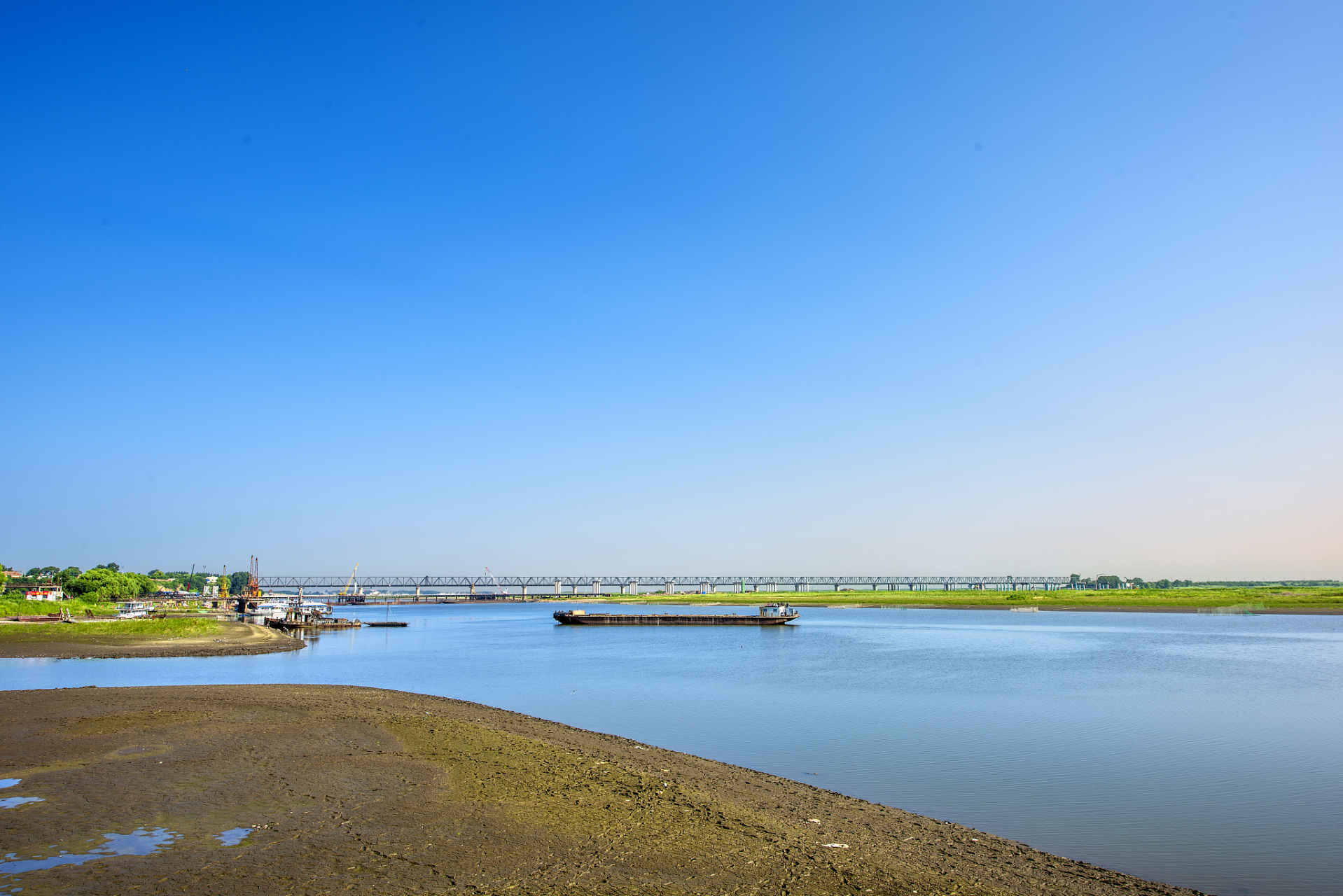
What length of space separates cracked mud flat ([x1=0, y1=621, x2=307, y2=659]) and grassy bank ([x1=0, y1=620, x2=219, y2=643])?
5 centimetres

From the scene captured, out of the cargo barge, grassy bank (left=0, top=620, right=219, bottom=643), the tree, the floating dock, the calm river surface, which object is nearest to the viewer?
the calm river surface

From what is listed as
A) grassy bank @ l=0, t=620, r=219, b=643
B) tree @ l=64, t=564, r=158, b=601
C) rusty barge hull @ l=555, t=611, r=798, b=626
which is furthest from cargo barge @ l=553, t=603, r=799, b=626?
tree @ l=64, t=564, r=158, b=601

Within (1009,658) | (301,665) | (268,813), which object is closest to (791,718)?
(268,813)

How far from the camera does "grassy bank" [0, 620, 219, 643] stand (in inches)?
2349

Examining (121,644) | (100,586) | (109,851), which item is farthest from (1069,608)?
(100,586)

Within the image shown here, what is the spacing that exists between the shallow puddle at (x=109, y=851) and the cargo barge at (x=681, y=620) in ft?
311

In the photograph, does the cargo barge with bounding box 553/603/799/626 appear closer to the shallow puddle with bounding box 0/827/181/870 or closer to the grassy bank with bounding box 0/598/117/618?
the grassy bank with bounding box 0/598/117/618

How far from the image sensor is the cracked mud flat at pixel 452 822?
1113 centimetres

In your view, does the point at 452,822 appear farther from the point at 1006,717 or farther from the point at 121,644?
the point at 121,644

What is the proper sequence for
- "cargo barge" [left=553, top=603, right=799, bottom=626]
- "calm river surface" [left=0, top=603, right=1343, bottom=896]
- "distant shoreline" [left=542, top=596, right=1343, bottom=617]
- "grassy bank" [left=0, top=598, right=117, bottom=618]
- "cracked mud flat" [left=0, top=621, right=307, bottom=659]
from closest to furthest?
"calm river surface" [left=0, top=603, right=1343, bottom=896] < "cracked mud flat" [left=0, top=621, right=307, bottom=659] < "grassy bank" [left=0, top=598, right=117, bottom=618] < "cargo barge" [left=553, top=603, right=799, bottom=626] < "distant shoreline" [left=542, top=596, right=1343, bottom=617]

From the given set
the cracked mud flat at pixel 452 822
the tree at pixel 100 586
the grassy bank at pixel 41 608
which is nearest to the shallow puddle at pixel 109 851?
the cracked mud flat at pixel 452 822

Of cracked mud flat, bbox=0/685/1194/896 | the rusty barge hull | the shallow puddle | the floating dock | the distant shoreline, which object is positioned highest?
the shallow puddle

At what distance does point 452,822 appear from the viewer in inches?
549

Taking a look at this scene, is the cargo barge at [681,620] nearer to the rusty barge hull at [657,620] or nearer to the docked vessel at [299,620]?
the rusty barge hull at [657,620]
